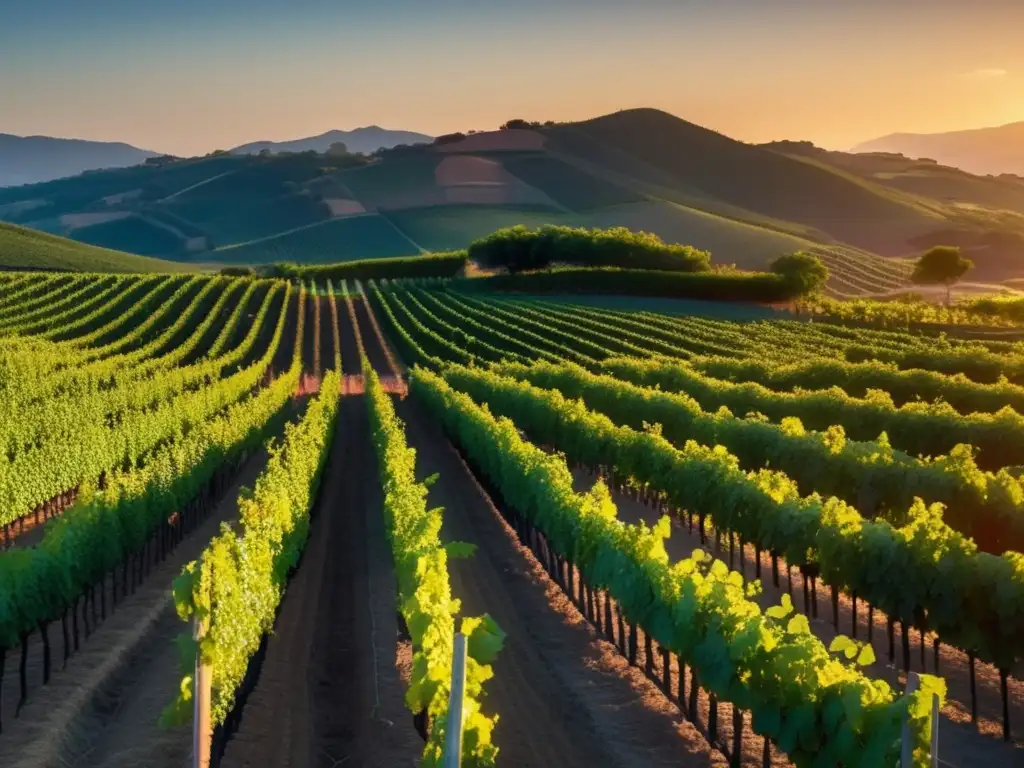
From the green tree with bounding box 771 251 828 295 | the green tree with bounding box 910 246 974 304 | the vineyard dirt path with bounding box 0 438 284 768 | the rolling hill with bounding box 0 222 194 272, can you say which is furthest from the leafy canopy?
the vineyard dirt path with bounding box 0 438 284 768

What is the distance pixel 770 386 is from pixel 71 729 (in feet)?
107

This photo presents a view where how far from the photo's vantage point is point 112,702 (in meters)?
14.9

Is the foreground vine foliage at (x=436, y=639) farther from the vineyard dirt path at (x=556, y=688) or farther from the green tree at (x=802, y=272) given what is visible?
the green tree at (x=802, y=272)

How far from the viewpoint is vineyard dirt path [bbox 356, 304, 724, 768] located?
12695mm

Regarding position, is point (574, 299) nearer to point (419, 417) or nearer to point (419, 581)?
point (419, 417)

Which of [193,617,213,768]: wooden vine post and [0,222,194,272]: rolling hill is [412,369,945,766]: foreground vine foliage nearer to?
[193,617,213,768]: wooden vine post

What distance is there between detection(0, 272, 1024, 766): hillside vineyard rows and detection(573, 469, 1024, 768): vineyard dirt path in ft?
0.20

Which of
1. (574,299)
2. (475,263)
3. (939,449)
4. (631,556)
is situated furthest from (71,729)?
(475,263)

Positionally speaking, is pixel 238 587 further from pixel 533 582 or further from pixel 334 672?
pixel 533 582

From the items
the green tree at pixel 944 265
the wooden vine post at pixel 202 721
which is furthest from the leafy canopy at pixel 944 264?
the wooden vine post at pixel 202 721

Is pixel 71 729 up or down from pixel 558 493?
down

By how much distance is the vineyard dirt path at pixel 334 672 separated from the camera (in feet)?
42.2

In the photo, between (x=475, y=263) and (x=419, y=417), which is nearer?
(x=419, y=417)

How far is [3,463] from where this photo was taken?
2392cm
